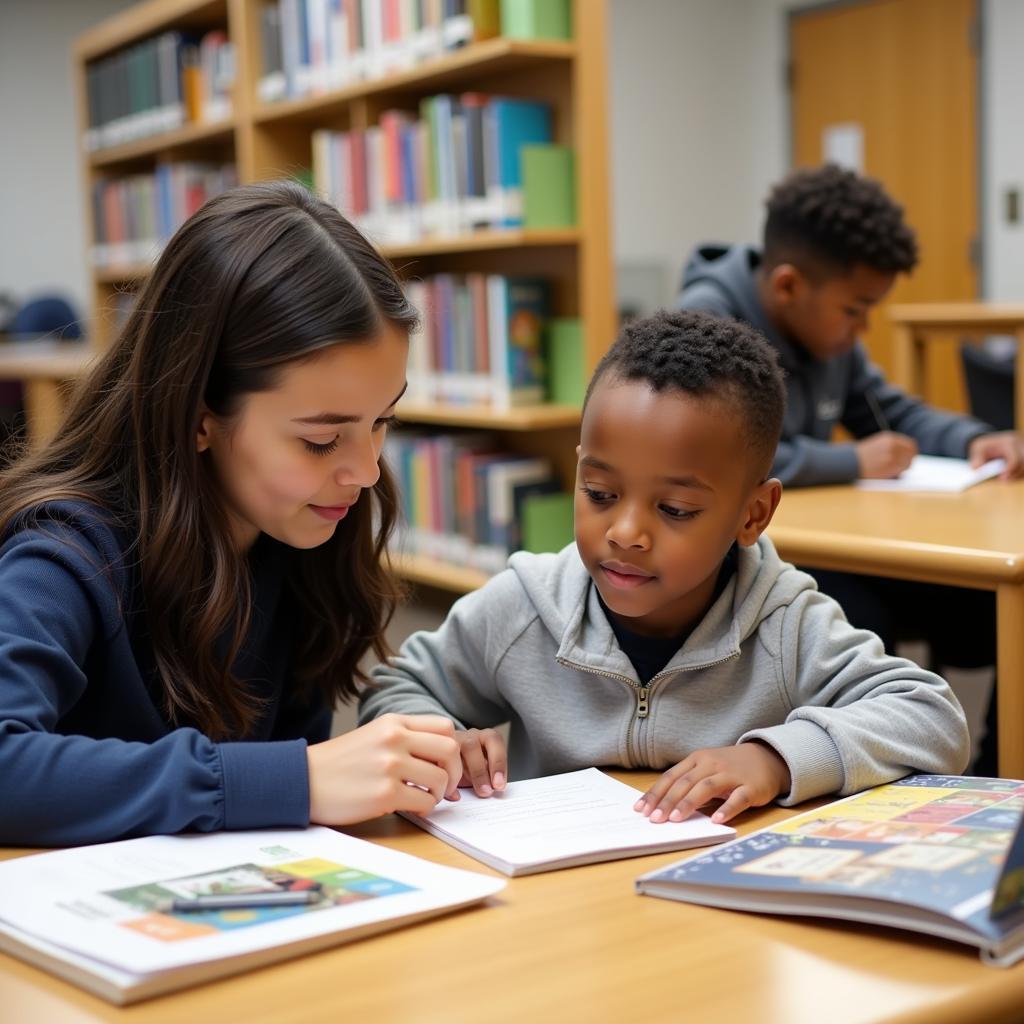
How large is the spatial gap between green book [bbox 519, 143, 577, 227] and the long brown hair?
223cm

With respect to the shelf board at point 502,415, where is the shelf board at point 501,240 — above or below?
above

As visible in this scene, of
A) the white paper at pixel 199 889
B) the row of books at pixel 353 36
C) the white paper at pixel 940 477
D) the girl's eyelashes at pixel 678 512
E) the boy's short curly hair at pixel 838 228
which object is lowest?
the white paper at pixel 199 889

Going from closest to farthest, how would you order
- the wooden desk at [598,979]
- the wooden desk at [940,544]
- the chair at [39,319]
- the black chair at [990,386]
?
the wooden desk at [598,979] → the wooden desk at [940,544] → the black chair at [990,386] → the chair at [39,319]

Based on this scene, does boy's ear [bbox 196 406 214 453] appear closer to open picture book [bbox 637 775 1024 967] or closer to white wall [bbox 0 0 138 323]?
open picture book [bbox 637 775 1024 967]

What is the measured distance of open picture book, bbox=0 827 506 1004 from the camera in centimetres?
70

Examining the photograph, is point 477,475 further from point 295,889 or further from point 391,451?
point 295,889

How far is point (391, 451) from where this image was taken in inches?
164

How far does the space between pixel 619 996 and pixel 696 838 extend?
0.25 m

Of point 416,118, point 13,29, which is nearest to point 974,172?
point 416,118

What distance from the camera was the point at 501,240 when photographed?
341 cm

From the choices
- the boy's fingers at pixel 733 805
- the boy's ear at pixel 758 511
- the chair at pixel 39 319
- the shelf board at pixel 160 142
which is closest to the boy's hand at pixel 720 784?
the boy's fingers at pixel 733 805

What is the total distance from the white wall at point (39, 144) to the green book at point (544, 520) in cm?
468

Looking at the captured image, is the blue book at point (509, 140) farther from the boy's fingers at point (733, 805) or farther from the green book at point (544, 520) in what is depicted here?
the boy's fingers at point (733, 805)

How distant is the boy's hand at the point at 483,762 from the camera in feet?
3.43
